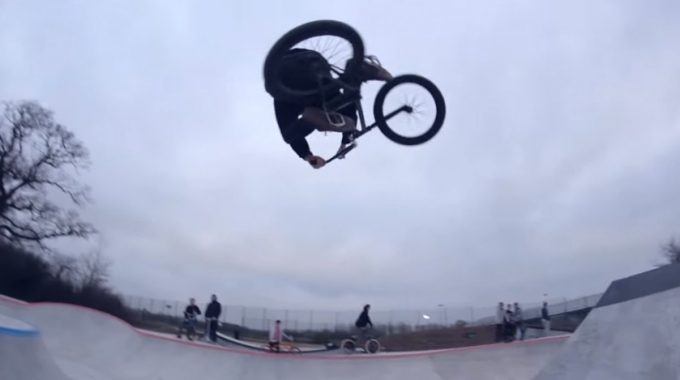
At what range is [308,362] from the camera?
17.3 metres

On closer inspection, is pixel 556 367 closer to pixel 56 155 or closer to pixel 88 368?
pixel 88 368

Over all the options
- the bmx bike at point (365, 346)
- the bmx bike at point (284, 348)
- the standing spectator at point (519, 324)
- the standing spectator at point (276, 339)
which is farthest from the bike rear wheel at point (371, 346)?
the standing spectator at point (519, 324)

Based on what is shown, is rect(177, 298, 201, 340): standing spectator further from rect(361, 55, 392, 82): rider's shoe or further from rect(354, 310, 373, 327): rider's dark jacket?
rect(361, 55, 392, 82): rider's shoe

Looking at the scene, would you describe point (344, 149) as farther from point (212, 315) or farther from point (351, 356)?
point (212, 315)

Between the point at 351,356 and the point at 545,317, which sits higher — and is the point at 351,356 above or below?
below

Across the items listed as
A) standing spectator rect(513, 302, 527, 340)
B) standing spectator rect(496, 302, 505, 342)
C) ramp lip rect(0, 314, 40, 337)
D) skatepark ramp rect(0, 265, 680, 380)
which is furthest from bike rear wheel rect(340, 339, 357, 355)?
ramp lip rect(0, 314, 40, 337)

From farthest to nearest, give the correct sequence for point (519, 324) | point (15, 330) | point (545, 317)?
point (545, 317)
point (519, 324)
point (15, 330)

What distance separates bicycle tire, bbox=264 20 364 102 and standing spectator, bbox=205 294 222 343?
41.5 feet

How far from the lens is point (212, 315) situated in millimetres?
19906

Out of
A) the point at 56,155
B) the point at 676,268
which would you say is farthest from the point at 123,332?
the point at 56,155

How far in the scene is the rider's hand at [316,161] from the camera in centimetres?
847

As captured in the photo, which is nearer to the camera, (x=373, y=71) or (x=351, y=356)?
(x=373, y=71)

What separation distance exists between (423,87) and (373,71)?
685 millimetres

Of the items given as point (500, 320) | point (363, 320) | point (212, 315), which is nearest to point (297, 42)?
point (363, 320)
